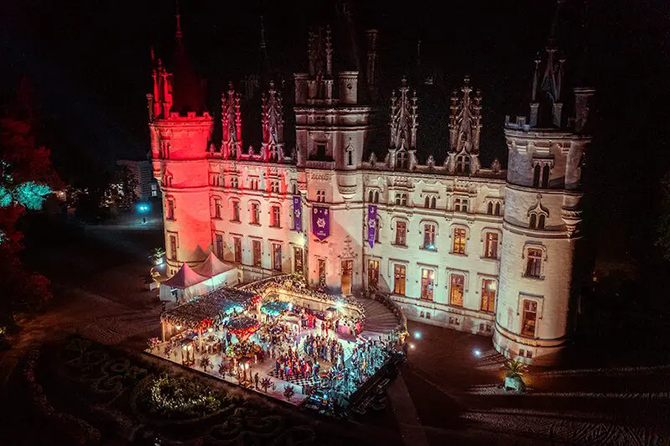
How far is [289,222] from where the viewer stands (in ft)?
153

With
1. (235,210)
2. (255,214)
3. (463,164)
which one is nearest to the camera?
(463,164)

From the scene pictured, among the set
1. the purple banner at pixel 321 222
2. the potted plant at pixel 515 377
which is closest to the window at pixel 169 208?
the purple banner at pixel 321 222

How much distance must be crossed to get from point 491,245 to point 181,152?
2801 cm

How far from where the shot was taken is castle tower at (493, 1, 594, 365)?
32688mm

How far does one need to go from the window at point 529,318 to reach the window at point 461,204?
308 inches

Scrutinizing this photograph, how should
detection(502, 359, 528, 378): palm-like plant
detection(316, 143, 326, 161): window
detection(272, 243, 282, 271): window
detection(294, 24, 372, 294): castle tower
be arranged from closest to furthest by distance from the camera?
1. detection(502, 359, 528, 378): palm-like plant
2. detection(294, 24, 372, 294): castle tower
3. detection(316, 143, 326, 161): window
4. detection(272, 243, 282, 271): window

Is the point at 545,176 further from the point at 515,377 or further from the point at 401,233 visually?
the point at 515,377

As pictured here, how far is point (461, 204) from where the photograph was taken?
38.9 metres

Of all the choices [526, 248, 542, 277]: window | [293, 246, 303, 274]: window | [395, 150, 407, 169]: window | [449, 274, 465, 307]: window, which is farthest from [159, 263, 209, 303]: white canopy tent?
[526, 248, 542, 277]: window

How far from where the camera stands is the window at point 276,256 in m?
48.0

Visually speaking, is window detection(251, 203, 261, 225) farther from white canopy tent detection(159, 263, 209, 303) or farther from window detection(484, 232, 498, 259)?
window detection(484, 232, 498, 259)

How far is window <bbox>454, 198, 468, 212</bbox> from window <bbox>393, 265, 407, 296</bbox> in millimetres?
6577

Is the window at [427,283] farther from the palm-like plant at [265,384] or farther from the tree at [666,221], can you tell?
the tree at [666,221]

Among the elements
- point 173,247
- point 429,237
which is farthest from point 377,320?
point 173,247
